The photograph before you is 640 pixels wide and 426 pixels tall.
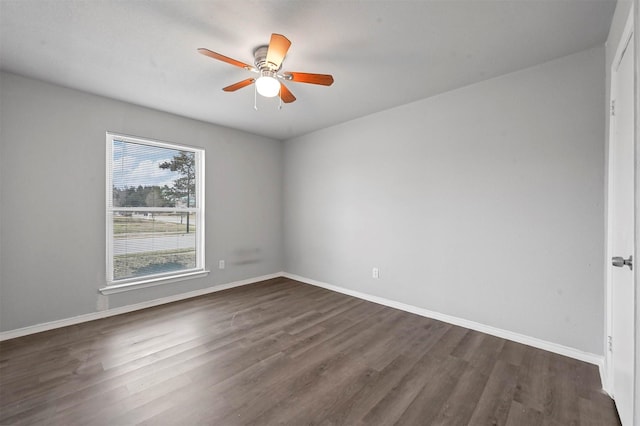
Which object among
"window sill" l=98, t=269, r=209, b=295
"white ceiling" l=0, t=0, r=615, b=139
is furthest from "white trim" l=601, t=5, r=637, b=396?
"window sill" l=98, t=269, r=209, b=295

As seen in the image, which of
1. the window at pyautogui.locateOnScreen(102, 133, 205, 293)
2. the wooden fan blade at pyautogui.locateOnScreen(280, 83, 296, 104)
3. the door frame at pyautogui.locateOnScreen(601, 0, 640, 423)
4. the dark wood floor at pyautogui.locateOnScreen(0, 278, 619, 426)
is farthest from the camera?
the window at pyautogui.locateOnScreen(102, 133, 205, 293)

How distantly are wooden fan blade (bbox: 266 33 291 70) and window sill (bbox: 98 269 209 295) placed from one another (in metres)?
3.05

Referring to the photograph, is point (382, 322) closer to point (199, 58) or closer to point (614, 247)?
point (614, 247)

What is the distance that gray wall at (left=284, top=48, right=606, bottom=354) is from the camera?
221 cm

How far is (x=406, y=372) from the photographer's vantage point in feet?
6.70

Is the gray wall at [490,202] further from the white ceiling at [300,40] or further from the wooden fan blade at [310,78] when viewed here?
the wooden fan blade at [310,78]

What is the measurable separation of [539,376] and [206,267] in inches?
153

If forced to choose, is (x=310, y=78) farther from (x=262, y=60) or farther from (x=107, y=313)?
(x=107, y=313)

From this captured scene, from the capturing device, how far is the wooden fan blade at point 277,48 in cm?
169

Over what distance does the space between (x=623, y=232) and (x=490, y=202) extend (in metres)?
1.18

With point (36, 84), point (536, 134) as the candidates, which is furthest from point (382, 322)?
point (36, 84)

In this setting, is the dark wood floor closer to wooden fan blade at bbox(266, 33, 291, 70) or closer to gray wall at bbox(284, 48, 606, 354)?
gray wall at bbox(284, 48, 606, 354)

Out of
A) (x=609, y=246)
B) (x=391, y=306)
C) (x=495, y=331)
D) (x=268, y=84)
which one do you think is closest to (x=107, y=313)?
(x=268, y=84)

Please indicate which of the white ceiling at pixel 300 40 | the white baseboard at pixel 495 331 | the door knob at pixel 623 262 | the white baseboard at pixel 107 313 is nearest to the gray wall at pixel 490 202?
the white baseboard at pixel 495 331
